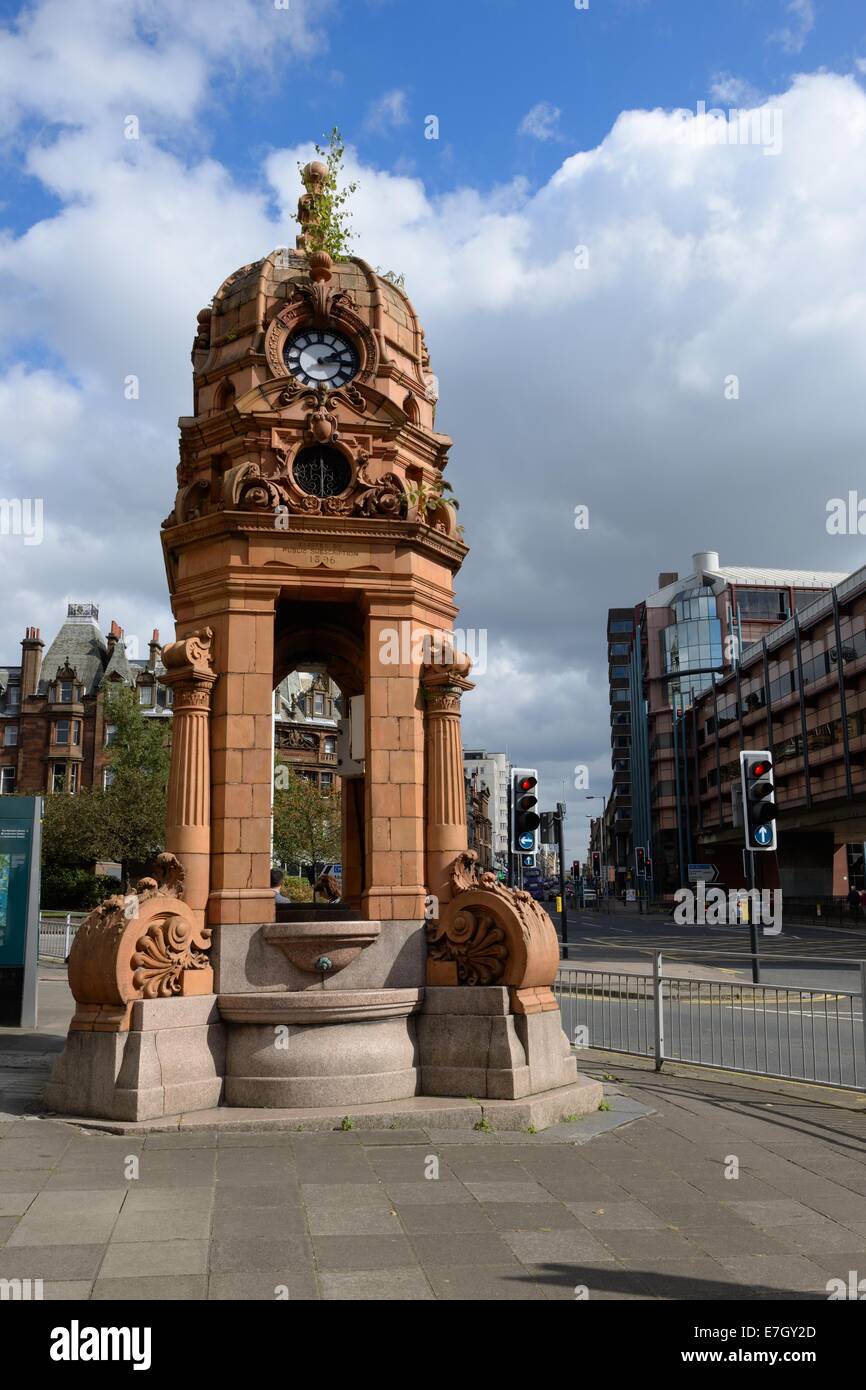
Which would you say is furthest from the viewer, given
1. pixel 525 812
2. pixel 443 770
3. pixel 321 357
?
pixel 525 812

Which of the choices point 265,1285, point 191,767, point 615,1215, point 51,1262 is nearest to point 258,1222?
point 265,1285

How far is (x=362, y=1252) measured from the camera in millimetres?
5504

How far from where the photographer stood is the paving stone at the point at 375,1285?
4875 mm

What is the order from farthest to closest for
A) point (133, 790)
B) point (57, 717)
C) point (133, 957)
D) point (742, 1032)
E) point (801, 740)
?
1. point (57, 717)
2. point (801, 740)
3. point (133, 790)
4. point (742, 1032)
5. point (133, 957)

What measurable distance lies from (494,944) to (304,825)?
1582 inches

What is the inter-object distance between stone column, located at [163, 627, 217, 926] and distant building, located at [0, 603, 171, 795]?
6195 centimetres

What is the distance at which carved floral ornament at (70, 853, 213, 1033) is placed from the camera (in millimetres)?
8602

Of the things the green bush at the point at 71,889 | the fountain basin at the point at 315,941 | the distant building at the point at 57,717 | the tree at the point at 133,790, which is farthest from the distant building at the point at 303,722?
the fountain basin at the point at 315,941

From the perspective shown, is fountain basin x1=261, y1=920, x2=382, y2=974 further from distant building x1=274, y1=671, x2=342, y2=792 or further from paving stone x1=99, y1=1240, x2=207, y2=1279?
distant building x1=274, y1=671, x2=342, y2=792

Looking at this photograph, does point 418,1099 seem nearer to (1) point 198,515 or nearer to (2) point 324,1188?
(2) point 324,1188

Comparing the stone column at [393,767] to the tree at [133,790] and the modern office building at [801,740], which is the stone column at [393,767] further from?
the tree at [133,790]

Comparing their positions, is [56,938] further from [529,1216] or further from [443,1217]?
[529,1216]
